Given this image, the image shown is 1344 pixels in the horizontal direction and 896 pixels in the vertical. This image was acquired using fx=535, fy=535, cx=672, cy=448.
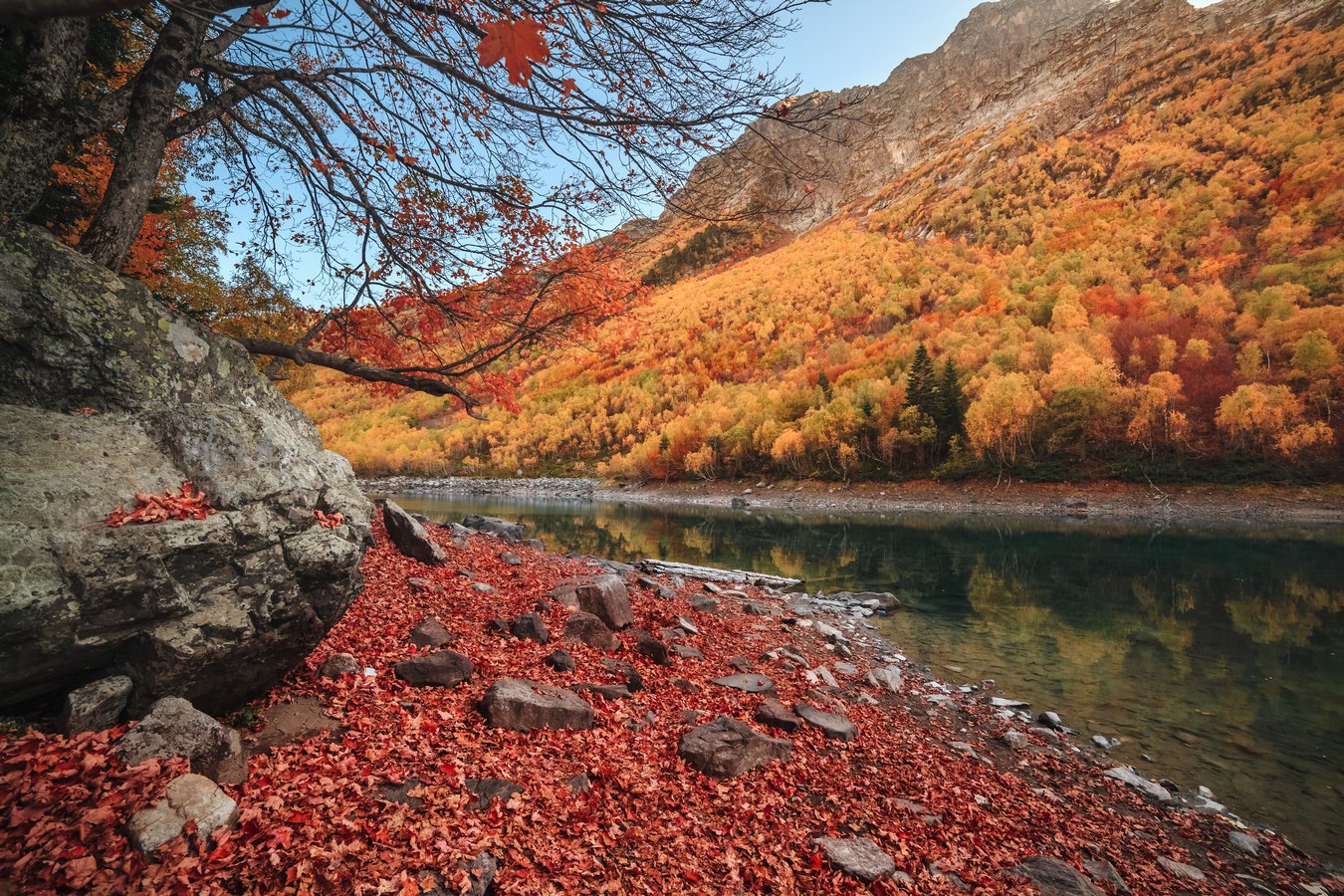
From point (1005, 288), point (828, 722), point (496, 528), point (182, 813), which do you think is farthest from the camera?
point (1005, 288)

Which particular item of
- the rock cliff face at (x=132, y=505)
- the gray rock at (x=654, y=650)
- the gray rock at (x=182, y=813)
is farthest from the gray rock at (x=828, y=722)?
the gray rock at (x=182, y=813)

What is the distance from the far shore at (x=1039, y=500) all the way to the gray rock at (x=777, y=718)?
52126mm

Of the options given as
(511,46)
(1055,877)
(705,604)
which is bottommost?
(705,604)

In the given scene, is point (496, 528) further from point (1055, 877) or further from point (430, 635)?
point (1055, 877)

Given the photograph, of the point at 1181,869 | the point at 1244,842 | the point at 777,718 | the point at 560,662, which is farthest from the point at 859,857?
the point at 1244,842

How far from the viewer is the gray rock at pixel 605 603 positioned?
905cm

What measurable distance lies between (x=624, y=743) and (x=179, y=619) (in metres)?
3.84

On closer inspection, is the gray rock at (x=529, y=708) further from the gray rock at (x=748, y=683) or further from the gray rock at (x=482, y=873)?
the gray rock at (x=748, y=683)

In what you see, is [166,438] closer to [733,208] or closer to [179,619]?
[179,619]

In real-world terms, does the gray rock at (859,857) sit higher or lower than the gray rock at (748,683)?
higher

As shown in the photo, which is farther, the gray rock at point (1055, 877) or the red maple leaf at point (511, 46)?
the gray rock at point (1055, 877)

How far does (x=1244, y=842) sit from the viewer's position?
6395 mm

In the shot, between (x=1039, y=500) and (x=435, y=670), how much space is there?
200 ft

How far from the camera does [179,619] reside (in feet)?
12.4
